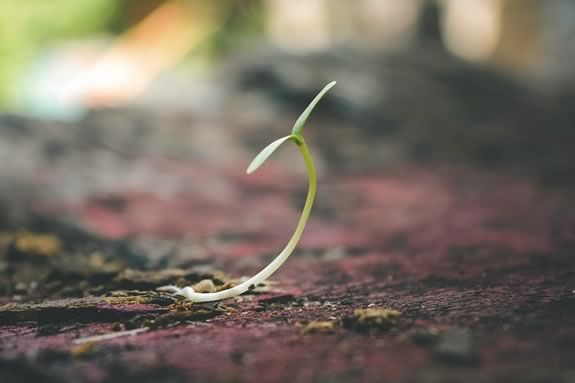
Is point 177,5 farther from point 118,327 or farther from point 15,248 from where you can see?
point 118,327

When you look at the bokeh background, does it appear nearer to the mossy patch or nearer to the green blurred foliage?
the mossy patch

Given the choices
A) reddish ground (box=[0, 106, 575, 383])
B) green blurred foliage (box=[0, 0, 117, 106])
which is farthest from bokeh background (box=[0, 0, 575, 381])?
green blurred foliage (box=[0, 0, 117, 106])

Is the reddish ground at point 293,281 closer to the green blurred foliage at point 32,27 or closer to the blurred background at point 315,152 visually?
the blurred background at point 315,152

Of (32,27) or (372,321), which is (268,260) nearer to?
(372,321)

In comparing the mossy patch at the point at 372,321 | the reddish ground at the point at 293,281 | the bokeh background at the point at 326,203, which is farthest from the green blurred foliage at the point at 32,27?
the mossy patch at the point at 372,321

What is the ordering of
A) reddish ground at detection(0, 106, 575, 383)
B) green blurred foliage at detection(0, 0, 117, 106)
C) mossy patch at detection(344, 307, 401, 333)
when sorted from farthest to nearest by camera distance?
1. green blurred foliage at detection(0, 0, 117, 106)
2. mossy patch at detection(344, 307, 401, 333)
3. reddish ground at detection(0, 106, 575, 383)

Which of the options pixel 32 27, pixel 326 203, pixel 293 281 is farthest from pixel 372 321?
pixel 32 27
